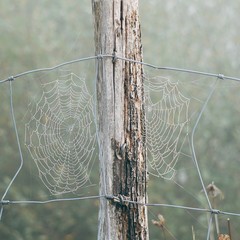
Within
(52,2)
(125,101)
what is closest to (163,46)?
(52,2)

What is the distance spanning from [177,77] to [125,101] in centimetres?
432

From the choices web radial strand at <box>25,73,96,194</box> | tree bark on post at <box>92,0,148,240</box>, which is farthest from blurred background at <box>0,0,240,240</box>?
tree bark on post at <box>92,0,148,240</box>

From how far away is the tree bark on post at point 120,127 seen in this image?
3.02 m

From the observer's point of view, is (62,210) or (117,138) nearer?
(117,138)

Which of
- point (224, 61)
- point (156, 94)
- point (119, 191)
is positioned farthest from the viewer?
point (224, 61)

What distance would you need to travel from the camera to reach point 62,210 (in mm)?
7816

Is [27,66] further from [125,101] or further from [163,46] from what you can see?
[125,101]

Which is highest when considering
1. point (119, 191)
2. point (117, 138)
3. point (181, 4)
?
point (181, 4)

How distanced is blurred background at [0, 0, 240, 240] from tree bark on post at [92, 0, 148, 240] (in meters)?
4.31

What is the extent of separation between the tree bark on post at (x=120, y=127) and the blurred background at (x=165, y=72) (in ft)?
14.1

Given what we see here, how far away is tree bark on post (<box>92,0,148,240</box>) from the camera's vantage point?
302 cm

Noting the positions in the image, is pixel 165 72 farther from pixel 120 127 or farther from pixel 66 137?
pixel 120 127

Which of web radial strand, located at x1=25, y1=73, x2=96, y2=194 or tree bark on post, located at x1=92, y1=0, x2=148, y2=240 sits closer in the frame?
tree bark on post, located at x1=92, y1=0, x2=148, y2=240

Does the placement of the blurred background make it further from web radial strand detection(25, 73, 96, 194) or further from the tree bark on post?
the tree bark on post
